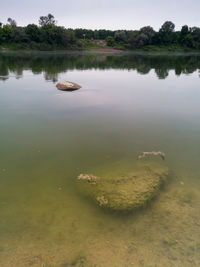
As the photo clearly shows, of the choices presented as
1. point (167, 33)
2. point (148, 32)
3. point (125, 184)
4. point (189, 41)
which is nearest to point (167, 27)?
point (167, 33)

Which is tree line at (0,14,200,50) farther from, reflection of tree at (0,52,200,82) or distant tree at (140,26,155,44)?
reflection of tree at (0,52,200,82)

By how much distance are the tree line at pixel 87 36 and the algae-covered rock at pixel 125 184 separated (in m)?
80.4

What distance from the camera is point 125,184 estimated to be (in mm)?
4453

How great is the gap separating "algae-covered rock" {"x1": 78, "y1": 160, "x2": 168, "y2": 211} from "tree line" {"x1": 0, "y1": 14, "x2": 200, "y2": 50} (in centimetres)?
8040

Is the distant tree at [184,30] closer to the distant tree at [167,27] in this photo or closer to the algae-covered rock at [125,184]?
the distant tree at [167,27]

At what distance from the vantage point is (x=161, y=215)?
373 cm

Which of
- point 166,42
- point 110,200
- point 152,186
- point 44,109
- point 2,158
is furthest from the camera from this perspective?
point 166,42

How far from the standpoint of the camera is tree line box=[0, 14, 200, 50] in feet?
242

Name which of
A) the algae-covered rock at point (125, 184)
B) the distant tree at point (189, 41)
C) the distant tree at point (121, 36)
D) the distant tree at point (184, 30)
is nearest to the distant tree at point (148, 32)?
the distant tree at point (121, 36)

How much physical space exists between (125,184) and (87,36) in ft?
363

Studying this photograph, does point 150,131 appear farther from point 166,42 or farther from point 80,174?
point 166,42

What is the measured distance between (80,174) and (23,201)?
140 cm

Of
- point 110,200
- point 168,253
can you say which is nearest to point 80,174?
point 110,200

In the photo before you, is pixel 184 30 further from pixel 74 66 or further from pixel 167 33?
pixel 74 66
